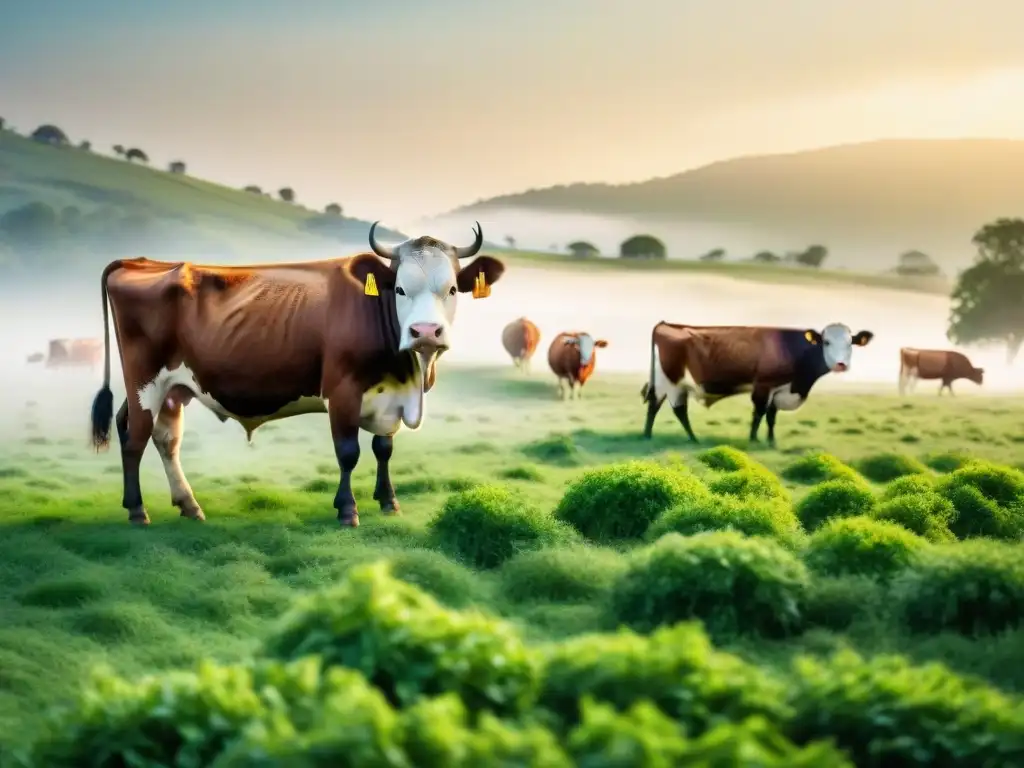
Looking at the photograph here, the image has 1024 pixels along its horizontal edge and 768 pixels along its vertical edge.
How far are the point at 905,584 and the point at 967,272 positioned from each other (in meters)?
8.60

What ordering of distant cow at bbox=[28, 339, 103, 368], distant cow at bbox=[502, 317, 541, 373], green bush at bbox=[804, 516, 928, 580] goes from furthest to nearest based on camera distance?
distant cow at bbox=[502, 317, 541, 373] → distant cow at bbox=[28, 339, 103, 368] → green bush at bbox=[804, 516, 928, 580]

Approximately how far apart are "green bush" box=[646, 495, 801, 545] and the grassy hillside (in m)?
5.79

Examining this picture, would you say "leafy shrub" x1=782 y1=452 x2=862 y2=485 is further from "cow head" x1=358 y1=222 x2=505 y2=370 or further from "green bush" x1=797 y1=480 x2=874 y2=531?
"cow head" x1=358 y1=222 x2=505 y2=370

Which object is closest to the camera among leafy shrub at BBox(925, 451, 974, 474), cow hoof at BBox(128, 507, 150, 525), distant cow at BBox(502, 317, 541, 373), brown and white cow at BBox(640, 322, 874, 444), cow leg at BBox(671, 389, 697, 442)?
cow hoof at BBox(128, 507, 150, 525)

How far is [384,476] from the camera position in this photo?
7.28 meters

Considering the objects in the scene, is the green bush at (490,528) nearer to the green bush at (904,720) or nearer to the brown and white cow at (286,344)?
the brown and white cow at (286,344)

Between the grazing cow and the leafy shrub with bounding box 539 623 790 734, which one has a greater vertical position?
the grazing cow

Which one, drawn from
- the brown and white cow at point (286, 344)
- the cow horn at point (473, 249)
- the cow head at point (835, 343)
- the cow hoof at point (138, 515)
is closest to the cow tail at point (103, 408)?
the brown and white cow at point (286, 344)

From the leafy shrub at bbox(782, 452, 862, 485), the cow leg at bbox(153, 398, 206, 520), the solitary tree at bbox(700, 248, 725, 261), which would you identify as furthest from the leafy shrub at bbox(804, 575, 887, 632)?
the solitary tree at bbox(700, 248, 725, 261)

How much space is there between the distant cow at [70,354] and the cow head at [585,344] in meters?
5.30

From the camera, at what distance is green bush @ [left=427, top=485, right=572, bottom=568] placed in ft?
20.1

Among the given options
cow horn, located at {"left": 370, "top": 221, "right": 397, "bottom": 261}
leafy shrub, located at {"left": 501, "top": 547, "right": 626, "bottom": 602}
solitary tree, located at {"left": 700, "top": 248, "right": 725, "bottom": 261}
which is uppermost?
solitary tree, located at {"left": 700, "top": 248, "right": 725, "bottom": 261}

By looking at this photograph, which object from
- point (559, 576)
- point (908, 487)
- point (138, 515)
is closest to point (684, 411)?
point (908, 487)

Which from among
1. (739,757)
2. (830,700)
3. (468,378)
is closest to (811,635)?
(830,700)
